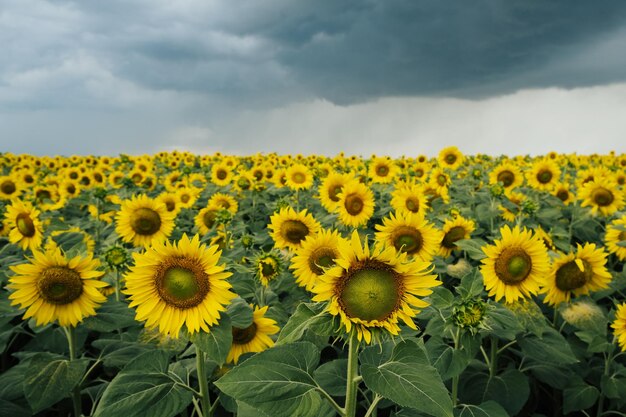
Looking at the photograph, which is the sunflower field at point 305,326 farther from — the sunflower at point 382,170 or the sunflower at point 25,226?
the sunflower at point 382,170

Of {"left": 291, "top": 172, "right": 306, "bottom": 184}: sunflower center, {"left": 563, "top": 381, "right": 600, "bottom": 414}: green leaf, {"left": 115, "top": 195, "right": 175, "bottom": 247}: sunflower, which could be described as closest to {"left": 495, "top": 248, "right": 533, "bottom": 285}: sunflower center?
{"left": 563, "top": 381, "right": 600, "bottom": 414}: green leaf

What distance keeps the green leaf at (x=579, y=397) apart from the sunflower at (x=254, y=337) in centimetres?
228

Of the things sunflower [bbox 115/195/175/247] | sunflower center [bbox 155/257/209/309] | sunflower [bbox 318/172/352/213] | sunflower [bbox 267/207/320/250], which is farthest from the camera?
sunflower [bbox 318/172/352/213]

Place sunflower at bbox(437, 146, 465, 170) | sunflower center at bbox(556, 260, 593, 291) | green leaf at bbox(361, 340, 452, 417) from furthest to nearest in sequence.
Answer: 1. sunflower at bbox(437, 146, 465, 170)
2. sunflower center at bbox(556, 260, 593, 291)
3. green leaf at bbox(361, 340, 452, 417)

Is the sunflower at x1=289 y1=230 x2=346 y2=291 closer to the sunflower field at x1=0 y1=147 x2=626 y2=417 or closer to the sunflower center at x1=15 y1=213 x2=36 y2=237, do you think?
the sunflower field at x1=0 y1=147 x2=626 y2=417

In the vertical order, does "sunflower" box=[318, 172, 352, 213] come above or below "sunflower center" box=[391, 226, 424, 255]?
above

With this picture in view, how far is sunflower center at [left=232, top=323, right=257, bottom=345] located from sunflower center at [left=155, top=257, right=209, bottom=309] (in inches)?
23.1

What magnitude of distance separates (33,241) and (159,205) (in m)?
1.48

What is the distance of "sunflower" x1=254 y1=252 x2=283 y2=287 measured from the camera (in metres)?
3.38

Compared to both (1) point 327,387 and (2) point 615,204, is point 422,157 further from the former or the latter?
(1) point 327,387

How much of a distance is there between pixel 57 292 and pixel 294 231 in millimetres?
2192

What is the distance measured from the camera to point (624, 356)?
4.19 metres

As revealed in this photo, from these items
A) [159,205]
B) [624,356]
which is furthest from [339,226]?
[624,356]

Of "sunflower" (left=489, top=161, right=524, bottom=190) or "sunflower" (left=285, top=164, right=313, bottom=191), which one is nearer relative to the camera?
"sunflower" (left=285, top=164, right=313, bottom=191)
